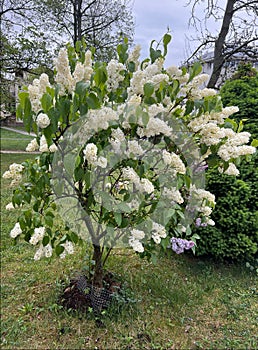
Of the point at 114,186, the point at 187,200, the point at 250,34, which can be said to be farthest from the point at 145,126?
the point at 250,34

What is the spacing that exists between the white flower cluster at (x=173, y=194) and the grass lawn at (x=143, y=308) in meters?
0.78

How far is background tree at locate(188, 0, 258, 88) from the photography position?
14.3 feet

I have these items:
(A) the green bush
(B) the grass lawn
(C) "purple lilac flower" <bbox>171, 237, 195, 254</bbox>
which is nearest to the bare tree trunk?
(A) the green bush

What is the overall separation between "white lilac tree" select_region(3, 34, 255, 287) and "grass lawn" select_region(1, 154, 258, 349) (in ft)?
1.84

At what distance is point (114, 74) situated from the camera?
1.48 metres

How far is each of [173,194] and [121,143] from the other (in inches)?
14.4

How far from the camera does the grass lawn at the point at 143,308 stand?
Answer: 6.03 ft

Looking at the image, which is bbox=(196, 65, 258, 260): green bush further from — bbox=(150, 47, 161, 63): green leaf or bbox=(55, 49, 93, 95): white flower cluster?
bbox=(55, 49, 93, 95): white flower cluster

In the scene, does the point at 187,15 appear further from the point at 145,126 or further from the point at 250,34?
the point at 145,126

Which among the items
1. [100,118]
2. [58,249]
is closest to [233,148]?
[100,118]

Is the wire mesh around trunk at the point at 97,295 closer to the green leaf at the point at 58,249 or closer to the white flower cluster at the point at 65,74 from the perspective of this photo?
Result: the green leaf at the point at 58,249

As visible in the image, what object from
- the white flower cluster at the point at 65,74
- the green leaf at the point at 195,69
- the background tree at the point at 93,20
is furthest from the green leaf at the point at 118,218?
the background tree at the point at 93,20

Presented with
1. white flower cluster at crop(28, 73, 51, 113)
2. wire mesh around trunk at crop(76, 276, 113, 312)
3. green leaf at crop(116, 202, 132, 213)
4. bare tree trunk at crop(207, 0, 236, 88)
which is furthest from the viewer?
bare tree trunk at crop(207, 0, 236, 88)

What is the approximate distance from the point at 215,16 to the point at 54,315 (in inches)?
185
